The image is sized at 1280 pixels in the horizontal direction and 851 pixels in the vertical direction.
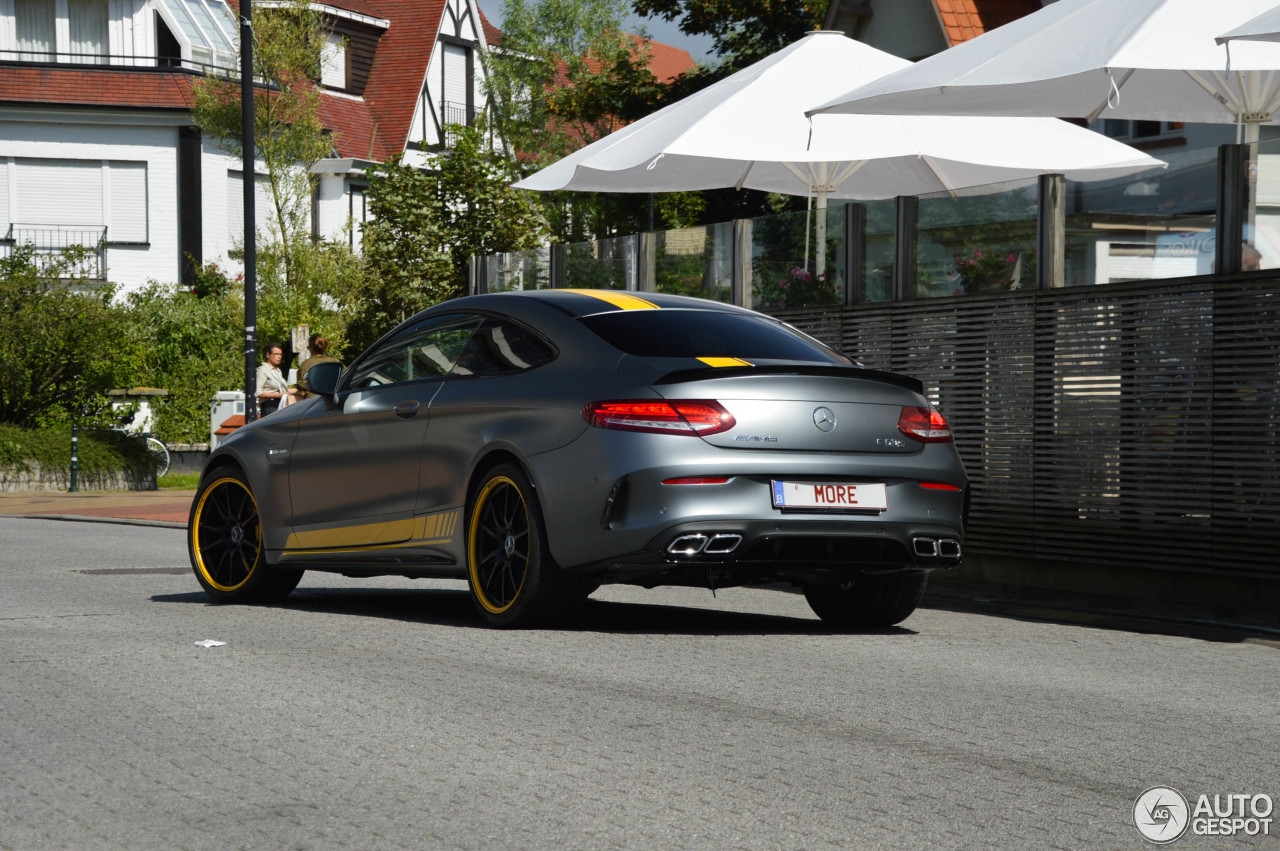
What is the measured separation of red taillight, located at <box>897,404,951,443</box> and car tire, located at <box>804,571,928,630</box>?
806mm

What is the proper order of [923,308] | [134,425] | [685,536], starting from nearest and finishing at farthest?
[685,536]
[923,308]
[134,425]

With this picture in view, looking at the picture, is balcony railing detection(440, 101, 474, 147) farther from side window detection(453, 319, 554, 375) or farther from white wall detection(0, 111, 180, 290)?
side window detection(453, 319, 554, 375)

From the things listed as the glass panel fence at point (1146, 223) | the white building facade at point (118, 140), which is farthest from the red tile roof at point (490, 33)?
the glass panel fence at point (1146, 223)

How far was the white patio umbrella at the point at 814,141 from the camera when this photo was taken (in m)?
13.2

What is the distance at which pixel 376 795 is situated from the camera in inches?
190

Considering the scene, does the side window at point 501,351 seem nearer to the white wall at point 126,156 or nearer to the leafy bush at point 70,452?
the leafy bush at point 70,452

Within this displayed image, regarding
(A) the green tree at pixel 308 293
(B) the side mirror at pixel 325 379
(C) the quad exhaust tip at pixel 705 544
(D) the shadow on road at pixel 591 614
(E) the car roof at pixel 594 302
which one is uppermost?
(A) the green tree at pixel 308 293

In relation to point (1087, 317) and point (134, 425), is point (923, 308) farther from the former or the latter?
point (134, 425)

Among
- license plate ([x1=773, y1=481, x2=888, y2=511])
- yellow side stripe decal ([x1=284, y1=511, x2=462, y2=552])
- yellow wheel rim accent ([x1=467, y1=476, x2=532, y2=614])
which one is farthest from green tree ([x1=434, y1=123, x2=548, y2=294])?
license plate ([x1=773, y1=481, x2=888, y2=511])

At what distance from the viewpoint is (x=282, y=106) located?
34281 mm

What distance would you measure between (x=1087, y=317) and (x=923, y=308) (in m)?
1.55

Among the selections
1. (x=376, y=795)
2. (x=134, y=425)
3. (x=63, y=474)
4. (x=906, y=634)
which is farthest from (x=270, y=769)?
(x=134, y=425)

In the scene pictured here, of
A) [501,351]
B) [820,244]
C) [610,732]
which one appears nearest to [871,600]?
[501,351]

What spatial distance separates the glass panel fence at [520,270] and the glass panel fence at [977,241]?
17.5 feet
